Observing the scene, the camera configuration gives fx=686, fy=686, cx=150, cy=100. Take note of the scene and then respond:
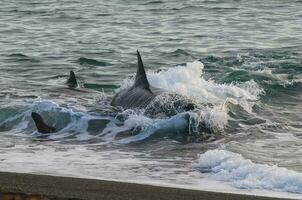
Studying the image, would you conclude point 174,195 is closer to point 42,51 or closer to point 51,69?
point 51,69

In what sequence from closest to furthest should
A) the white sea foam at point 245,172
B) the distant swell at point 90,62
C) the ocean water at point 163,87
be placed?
the white sea foam at point 245,172 → the ocean water at point 163,87 → the distant swell at point 90,62

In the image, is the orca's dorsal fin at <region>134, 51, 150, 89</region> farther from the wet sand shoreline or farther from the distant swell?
the distant swell

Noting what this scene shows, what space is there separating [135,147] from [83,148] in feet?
2.57

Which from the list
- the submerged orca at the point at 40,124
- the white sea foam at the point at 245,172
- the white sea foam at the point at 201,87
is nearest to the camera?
the white sea foam at the point at 245,172

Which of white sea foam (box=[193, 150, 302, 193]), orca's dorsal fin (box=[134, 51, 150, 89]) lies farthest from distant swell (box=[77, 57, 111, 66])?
white sea foam (box=[193, 150, 302, 193])

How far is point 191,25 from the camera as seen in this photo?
85.4 ft

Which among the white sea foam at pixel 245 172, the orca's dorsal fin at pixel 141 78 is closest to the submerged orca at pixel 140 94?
the orca's dorsal fin at pixel 141 78

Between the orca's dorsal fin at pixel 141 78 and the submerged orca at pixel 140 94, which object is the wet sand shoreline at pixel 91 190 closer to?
the submerged orca at pixel 140 94

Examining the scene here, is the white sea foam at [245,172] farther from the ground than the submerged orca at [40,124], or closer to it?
farther from the ground

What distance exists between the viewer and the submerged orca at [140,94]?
12.2 meters

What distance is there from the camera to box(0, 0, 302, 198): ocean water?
863 centimetres

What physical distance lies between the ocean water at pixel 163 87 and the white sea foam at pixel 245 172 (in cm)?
2

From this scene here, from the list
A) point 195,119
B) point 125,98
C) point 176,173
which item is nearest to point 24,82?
point 125,98

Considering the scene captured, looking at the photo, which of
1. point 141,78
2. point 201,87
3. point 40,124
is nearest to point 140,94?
point 141,78
